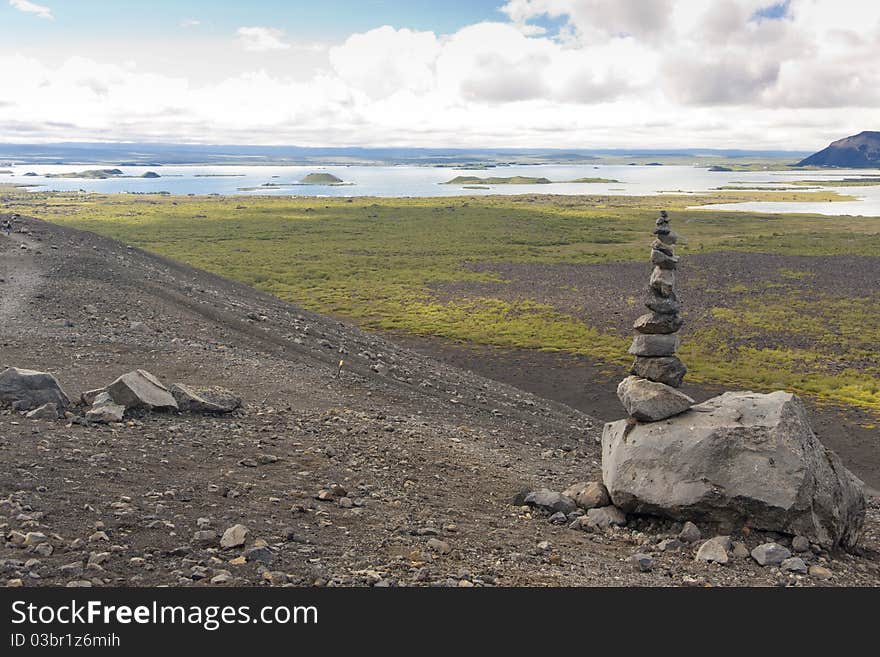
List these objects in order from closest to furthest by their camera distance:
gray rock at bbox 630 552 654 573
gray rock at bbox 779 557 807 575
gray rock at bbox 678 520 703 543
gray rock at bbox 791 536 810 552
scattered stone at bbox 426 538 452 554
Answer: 1. scattered stone at bbox 426 538 452 554
2. gray rock at bbox 630 552 654 573
3. gray rock at bbox 779 557 807 575
4. gray rock at bbox 791 536 810 552
5. gray rock at bbox 678 520 703 543

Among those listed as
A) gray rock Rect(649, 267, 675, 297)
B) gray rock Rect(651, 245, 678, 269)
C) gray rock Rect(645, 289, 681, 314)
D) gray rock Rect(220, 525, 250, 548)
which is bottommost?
gray rock Rect(220, 525, 250, 548)

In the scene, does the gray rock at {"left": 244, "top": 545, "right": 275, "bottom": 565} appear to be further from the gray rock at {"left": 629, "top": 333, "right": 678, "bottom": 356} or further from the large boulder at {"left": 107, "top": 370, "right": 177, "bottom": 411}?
the gray rock at {"left": 629, "top": 333, "right": 678, "bottom": 356}

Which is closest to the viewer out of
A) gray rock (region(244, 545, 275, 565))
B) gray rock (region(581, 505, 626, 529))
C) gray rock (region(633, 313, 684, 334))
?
gray rock (region(244, 545, 275, 565))

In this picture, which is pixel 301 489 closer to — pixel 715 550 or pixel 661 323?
pixel 715 550

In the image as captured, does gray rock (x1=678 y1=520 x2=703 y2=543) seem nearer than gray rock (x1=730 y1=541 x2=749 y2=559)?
No

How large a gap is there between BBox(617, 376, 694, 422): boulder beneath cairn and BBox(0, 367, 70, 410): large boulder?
1342 centimetres

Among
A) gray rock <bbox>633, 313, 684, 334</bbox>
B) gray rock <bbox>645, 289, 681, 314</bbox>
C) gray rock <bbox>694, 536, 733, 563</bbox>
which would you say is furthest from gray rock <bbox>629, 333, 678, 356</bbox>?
gray rock <bbox>694, 536, 733, 563</bbox>

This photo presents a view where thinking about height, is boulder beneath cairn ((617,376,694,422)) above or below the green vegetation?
above

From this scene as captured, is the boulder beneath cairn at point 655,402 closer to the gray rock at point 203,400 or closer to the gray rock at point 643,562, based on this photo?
the gray rock at point 643,562

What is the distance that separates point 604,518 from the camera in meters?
17.0

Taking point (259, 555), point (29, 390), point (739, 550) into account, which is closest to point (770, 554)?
point (739, 550)

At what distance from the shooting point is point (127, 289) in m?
38.5

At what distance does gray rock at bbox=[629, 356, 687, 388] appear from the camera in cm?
1877

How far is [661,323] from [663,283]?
0.98m
